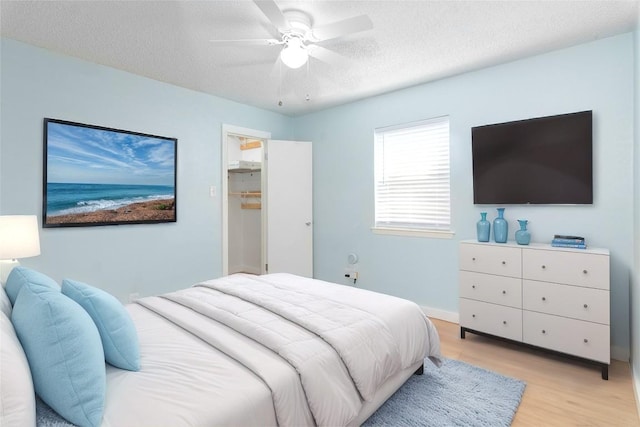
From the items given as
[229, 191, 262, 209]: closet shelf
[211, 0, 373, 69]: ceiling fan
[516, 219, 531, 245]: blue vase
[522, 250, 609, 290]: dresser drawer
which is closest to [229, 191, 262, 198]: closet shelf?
[229, 191, 262, 209]: closet shelf

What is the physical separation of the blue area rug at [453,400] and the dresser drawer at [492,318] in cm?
55

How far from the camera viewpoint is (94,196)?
3.12 meters

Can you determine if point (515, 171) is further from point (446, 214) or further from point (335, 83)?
point (335, 83)

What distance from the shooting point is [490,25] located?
245 cm

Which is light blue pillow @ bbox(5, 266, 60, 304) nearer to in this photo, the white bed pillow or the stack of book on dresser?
the white bed pillow

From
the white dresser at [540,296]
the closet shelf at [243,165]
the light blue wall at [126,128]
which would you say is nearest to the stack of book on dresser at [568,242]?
the white dresser at [540,296]

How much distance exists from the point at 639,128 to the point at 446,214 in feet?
5.45

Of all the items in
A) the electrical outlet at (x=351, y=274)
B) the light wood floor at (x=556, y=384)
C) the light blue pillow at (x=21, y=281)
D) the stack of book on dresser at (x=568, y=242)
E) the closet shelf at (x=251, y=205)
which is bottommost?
the light wood floor at (x=556, y=384)

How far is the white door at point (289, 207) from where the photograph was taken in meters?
4.49

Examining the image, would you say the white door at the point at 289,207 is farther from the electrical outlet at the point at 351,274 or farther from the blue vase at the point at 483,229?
the blue vase at the point at 483,229

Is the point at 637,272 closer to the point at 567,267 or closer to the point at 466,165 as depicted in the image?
the point at 567,267

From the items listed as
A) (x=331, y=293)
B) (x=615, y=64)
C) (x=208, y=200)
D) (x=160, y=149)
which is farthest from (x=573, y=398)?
(x=160, y=149)

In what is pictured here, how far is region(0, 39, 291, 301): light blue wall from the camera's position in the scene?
272 centimetres

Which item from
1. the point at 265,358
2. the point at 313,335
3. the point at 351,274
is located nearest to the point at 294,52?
the point at 313,335
